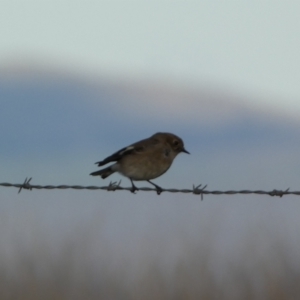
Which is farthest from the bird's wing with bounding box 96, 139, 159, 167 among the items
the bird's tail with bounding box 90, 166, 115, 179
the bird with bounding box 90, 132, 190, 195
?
the bird's tail with bounding box 90, 166, 115, 179

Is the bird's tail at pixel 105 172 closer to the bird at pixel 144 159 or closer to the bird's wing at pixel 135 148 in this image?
the bird at pixel 144 159

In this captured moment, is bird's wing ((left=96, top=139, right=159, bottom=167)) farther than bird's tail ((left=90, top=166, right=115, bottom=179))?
No

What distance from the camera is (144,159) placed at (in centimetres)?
751

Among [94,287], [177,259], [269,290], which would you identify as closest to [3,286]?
[94,287]

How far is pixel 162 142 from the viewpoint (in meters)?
7.72

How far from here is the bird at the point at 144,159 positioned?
296 inches

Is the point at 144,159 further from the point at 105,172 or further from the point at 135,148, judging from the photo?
the point at 105,172

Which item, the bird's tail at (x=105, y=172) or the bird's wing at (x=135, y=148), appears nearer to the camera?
the bird's wing at (x=135, y=148)

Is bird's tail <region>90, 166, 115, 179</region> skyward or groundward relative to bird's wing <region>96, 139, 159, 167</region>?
groundward

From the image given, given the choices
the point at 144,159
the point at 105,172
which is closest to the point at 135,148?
the point at 144,159

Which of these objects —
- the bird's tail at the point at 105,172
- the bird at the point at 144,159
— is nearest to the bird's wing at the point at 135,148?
the bird at the point at 144,159

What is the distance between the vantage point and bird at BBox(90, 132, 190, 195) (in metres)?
7.51

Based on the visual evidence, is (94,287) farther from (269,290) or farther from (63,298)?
(269,290)

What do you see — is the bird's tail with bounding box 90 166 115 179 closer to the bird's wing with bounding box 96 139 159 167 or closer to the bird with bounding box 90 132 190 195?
the bird with bounding box 90 132 190 195
